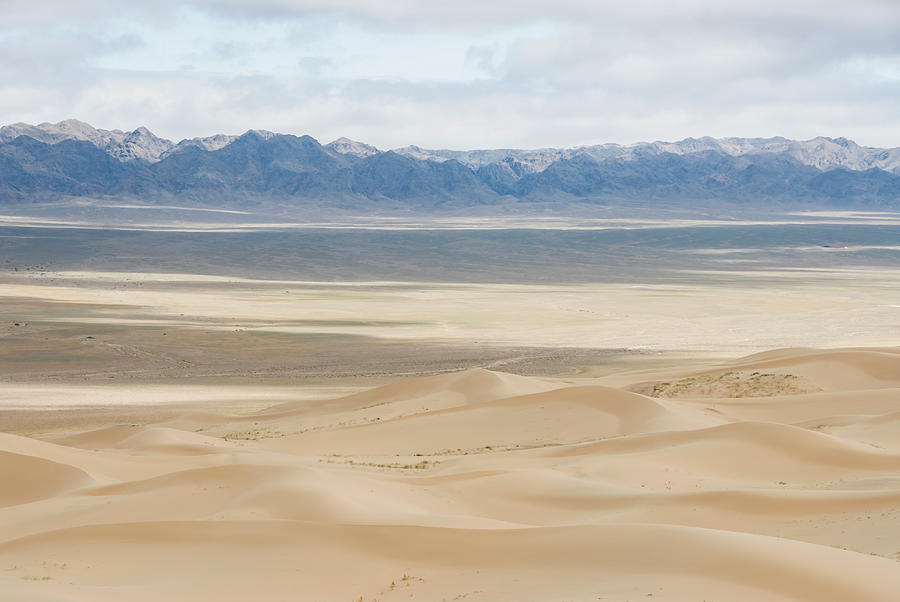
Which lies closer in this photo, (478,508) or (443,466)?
(478,508)

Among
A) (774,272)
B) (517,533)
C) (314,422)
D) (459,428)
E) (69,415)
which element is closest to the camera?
(517,533)

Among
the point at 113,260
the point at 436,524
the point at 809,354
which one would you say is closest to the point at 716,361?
the point at 809,354

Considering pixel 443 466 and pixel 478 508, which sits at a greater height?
pixel 478 508

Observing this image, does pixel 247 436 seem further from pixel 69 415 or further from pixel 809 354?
pixel 809 354

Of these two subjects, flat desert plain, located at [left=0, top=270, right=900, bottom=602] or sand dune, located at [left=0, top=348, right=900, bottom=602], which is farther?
flat desert plain, located at [left=0, top=270, right=900, bottom=602]
